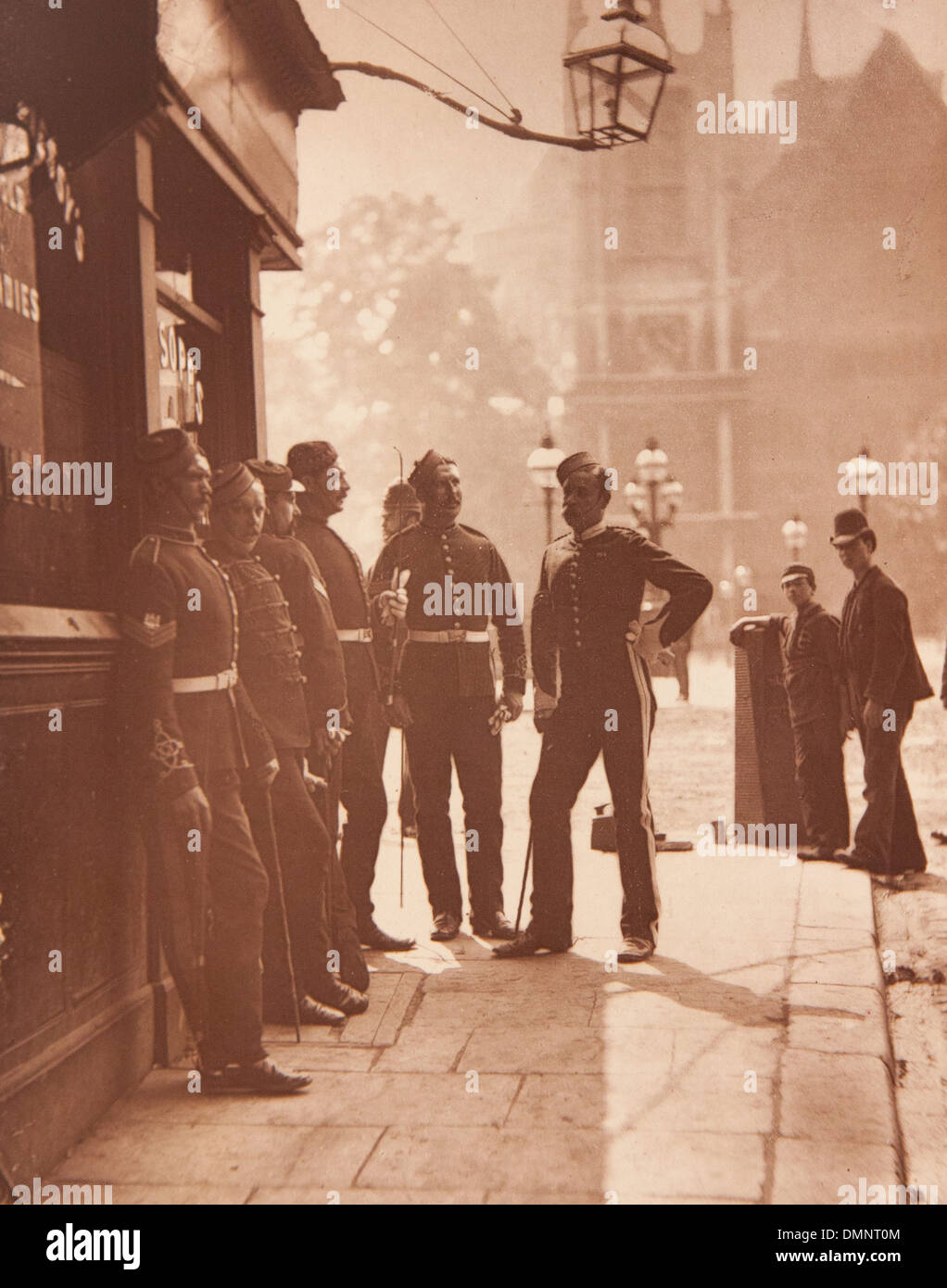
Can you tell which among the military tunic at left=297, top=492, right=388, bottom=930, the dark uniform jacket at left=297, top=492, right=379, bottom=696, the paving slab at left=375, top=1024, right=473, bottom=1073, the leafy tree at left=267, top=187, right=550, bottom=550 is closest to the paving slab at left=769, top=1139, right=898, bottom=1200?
the paving slab at left=375, top=1024, right=473, bottom=1073

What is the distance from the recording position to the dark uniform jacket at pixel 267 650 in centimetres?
502

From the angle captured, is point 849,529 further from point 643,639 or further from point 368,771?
point 368,771

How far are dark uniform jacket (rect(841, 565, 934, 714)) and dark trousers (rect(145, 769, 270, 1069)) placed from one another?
15.0 ft

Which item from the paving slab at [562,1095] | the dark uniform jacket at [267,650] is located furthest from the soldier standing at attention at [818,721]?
the dark uniform jacket at [267,650]

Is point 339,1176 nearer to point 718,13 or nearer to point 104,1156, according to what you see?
point 104,1156

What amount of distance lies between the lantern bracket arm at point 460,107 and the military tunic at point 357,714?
2.18 m

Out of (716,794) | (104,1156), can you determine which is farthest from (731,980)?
(716,794)

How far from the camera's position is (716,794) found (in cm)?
1170

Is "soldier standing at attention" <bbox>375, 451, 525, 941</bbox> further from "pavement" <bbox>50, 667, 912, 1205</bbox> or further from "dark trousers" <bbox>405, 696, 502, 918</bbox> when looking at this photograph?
"pavement" <bbox>50, 667, 912, 1205</bbox>

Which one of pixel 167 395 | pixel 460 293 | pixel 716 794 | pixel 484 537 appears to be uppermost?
pixel 460 293

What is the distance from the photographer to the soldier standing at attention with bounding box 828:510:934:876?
7.93 meters

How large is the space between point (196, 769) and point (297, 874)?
3.29 feet

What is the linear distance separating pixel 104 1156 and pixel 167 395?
2.94 meters
